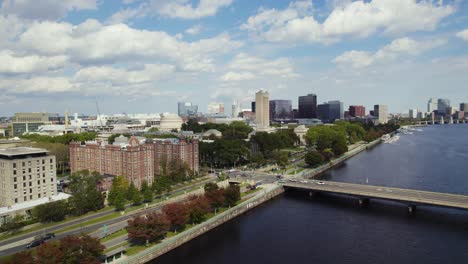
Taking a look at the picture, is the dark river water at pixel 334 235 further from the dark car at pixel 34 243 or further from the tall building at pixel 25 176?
the tall building at pixel 25 176

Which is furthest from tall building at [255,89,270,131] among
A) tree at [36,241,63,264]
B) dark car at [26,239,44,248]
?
tree at [36,241,63,264]

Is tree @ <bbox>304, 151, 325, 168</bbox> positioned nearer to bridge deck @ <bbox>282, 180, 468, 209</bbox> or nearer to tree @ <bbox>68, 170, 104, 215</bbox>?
bridge deck @ <bbox>282, 180, 468, 209</bbox>

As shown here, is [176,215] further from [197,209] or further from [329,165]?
[329,165]

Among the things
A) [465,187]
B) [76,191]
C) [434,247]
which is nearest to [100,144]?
[76,191]

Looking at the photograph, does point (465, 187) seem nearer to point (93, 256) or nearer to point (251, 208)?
point (251, 208)

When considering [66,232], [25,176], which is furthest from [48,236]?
[25,176]

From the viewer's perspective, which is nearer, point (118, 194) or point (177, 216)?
point (177, 216)

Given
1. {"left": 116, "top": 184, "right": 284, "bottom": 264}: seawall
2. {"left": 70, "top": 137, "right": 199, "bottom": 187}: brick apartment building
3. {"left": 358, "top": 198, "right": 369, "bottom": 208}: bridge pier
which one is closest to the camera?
{"left": 116, "top": 184, "right": 284, "bottom": 264}: seawall
